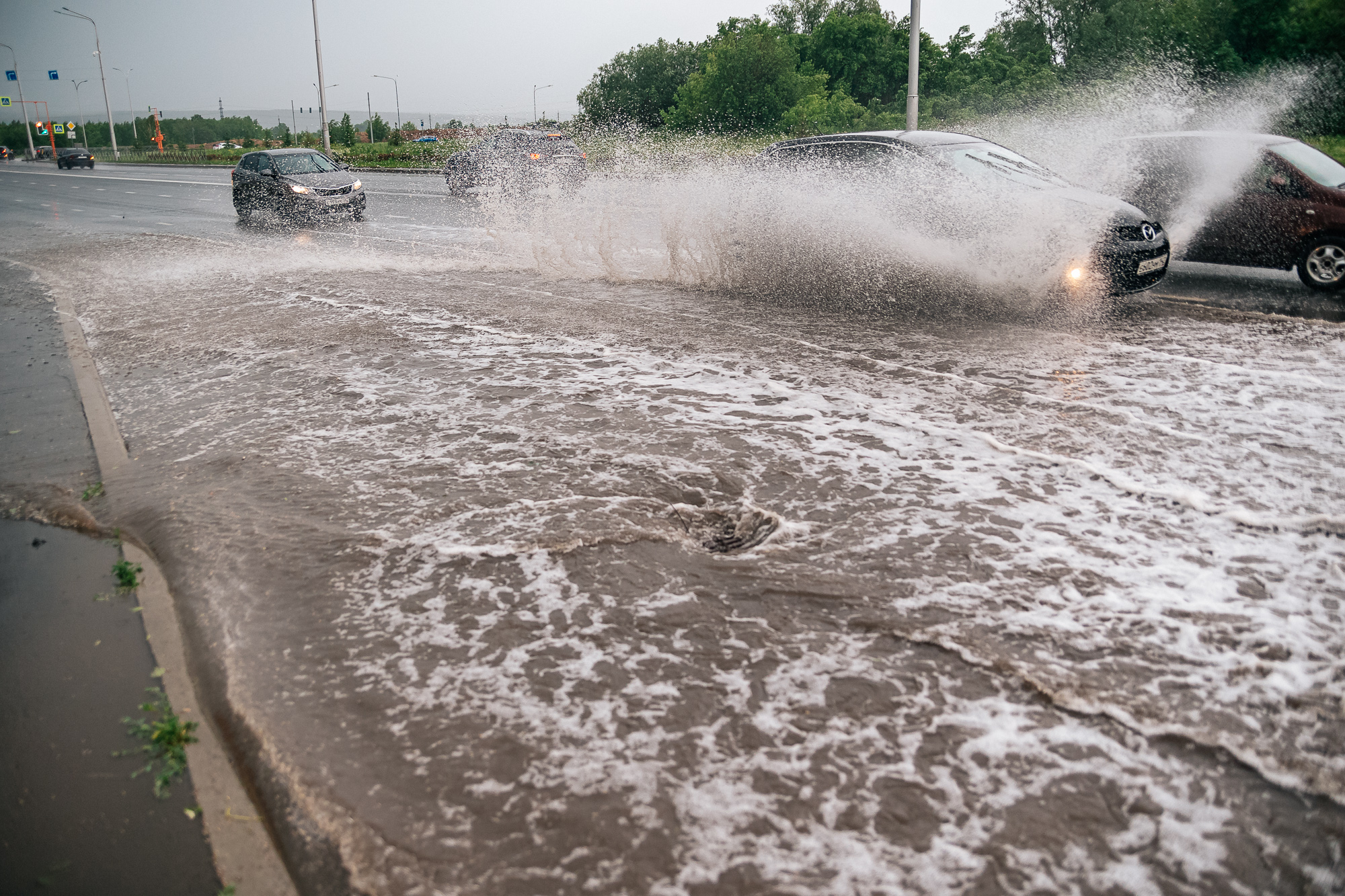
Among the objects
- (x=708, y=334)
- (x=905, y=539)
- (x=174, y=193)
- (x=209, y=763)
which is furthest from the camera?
(x=174, y=193)

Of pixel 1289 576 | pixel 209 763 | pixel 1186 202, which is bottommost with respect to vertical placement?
pixel 209 763

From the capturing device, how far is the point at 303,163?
2028cm

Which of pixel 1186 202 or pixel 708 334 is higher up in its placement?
pixel 1186 202

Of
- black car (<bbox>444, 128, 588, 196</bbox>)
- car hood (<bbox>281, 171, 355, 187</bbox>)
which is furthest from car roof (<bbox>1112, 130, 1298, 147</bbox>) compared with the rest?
car hood (<bbox>281, 171, 355, 187</bbox>)

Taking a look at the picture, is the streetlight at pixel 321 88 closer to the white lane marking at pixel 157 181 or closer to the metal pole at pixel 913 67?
the white lane marking at pixel 157 181

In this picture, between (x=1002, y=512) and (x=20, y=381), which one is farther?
(x=20, y=381)

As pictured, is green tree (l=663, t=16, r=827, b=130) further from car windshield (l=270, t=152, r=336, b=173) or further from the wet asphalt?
the wet asphalt

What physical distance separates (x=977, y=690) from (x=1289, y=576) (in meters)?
1.57

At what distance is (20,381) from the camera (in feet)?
23.1

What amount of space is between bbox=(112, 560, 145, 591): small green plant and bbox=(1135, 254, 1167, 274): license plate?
25.6 ft

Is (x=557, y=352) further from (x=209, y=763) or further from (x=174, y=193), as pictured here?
(x=174, y=193)

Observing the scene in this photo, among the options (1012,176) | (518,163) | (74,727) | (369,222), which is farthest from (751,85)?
(74,727)

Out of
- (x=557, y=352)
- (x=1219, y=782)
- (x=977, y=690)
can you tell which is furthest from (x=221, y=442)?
(x=1219, y=782)

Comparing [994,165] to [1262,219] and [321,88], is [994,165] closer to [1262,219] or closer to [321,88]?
[1262,219]
